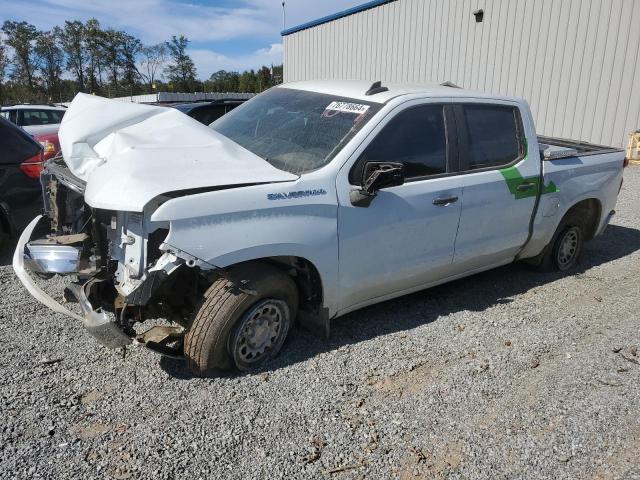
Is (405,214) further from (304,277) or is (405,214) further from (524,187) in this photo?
(524,187)

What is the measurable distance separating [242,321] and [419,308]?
1844mm

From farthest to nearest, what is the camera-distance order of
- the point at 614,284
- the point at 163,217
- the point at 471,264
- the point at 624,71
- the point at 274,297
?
1. the point at 624,71
2. the point at 614,284
3. the point at 471,264
4. the point at 274,297
5. the point at 163,217

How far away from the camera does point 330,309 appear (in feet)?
11.7

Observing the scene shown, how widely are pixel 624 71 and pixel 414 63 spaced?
22.4 feet

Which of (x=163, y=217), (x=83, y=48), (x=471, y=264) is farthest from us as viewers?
(x=83, y=48)

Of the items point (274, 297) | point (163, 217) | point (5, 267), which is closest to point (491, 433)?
point (274, 297)

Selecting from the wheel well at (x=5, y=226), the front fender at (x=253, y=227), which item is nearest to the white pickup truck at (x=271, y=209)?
the front fender at (x=253, y=227)

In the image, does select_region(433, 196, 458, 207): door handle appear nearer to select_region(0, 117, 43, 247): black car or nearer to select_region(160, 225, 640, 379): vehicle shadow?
select_region(160, 225, 640, 379): vehicle shadow

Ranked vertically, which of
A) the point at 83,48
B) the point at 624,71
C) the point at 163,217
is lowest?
the point at 163,217

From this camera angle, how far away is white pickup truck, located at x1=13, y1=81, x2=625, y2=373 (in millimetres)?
2895

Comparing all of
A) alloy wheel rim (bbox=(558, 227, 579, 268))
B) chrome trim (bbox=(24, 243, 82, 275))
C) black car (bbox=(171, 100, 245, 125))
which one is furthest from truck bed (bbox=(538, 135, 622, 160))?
black car (bbox=(171, 100, 245, 125))

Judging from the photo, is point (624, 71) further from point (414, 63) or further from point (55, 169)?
point (55, 169)

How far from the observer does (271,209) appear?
121 inches

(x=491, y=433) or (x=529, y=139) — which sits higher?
(x=529, y=139)
